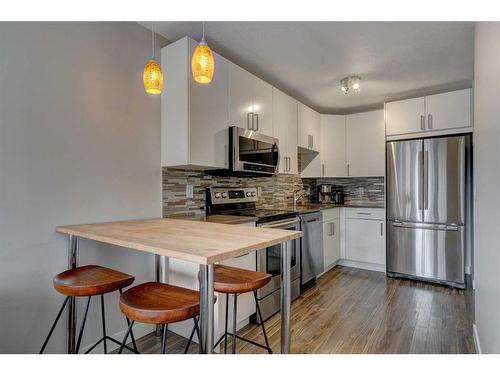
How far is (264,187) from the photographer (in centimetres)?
338

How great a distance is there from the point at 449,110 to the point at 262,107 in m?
2.14

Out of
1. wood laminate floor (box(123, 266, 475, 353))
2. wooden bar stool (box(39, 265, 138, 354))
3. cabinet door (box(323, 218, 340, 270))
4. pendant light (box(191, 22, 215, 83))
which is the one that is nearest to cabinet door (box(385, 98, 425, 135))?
cabinet door (box(323, 218, 340, 270))

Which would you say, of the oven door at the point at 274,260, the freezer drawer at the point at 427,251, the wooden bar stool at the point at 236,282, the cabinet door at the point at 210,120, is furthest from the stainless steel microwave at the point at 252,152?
the freezer drawer at the point at 427,251

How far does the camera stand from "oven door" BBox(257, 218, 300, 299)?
2.26m

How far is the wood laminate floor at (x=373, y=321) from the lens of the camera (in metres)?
1.91

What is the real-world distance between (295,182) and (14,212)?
3.25 meters

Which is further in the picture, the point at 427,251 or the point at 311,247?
the point at 427,251

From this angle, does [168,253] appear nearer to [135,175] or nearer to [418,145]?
[135,175]

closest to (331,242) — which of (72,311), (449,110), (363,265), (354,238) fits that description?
(354,238)

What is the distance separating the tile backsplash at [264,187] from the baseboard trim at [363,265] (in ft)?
2.95

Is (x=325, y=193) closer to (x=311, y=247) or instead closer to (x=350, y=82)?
(x=311, y=247)

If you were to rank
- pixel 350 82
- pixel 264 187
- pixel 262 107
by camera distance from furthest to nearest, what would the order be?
pixel 264 187
pixel 350 82
pixel 262 107

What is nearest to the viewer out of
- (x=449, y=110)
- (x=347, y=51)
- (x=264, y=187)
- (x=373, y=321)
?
(x=373, y=321)

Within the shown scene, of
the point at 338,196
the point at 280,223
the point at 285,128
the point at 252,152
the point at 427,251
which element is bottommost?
the point at 427,251
